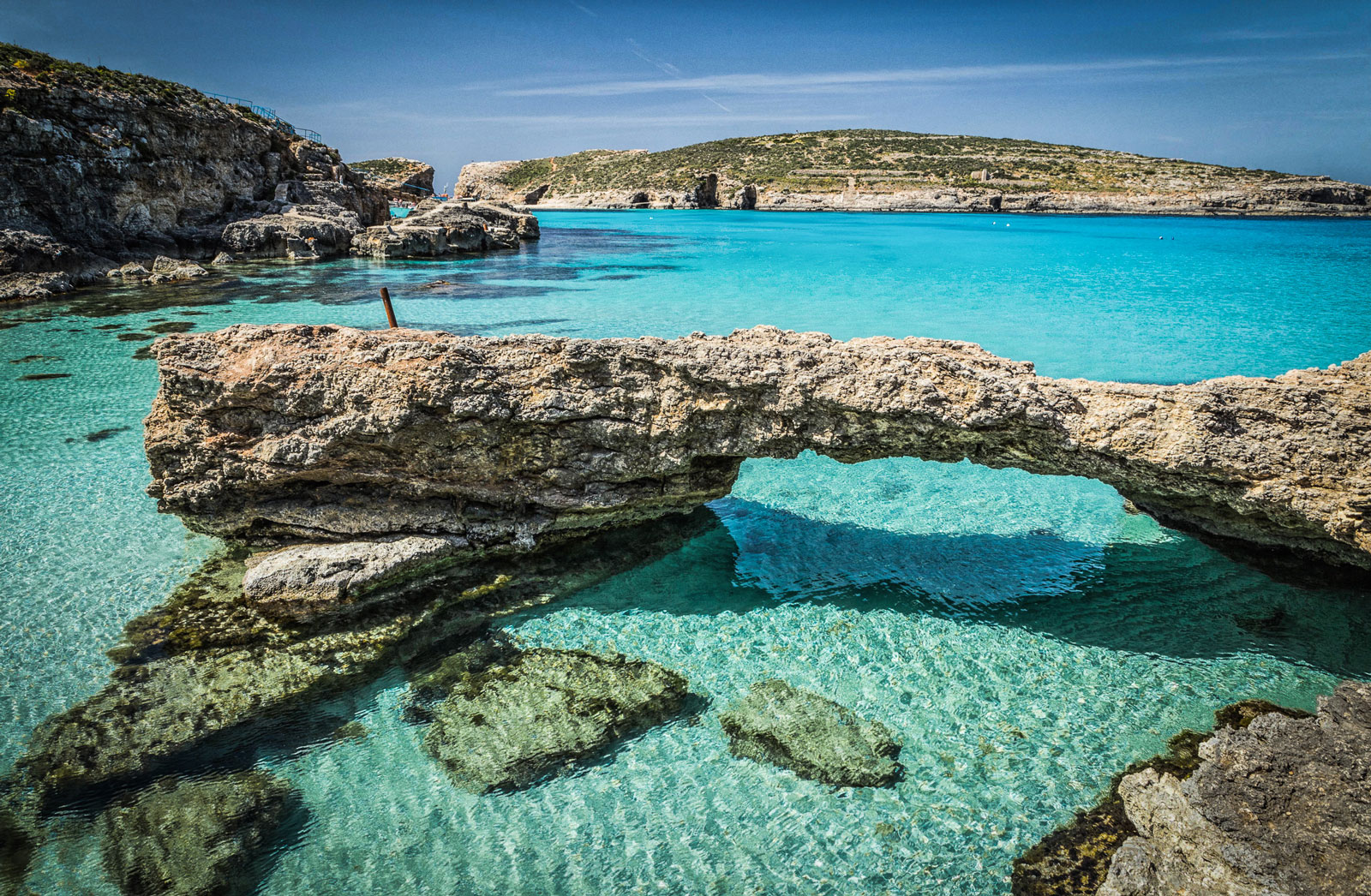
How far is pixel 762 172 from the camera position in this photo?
10050 cm

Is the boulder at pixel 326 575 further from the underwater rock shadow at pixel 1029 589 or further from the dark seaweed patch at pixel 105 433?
the dark seaweed patch at pixel 105 433

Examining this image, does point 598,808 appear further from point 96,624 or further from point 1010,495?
point 1010,495

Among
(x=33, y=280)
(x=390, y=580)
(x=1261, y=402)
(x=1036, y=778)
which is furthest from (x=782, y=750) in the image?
(x=33, y=280)

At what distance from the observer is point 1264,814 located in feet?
12.9

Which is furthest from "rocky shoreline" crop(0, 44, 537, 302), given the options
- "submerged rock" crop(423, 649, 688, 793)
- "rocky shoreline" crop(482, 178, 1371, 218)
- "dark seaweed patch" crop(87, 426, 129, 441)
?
"rocky shoreline" crop(482, 178, 1371, 218)

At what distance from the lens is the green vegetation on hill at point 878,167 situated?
285 feet

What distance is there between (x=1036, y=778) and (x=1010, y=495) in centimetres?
535

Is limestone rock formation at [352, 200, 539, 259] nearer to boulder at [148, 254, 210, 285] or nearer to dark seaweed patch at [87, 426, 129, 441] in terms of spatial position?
boulder at [148, 254, 210, 285]

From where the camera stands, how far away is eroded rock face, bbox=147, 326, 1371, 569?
5.68m

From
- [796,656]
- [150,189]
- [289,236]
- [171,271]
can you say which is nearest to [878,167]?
[289,236]

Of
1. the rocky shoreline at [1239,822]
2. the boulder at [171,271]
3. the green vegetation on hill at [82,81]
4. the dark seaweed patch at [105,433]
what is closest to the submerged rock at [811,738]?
the rocky shoreline at [1239,822]

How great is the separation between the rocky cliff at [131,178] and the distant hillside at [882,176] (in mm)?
65296

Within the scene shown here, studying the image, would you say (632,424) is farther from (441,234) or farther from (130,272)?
(441,234)

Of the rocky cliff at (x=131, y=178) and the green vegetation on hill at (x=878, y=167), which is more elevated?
the green vegetation on hill at (x=878, y=167)
